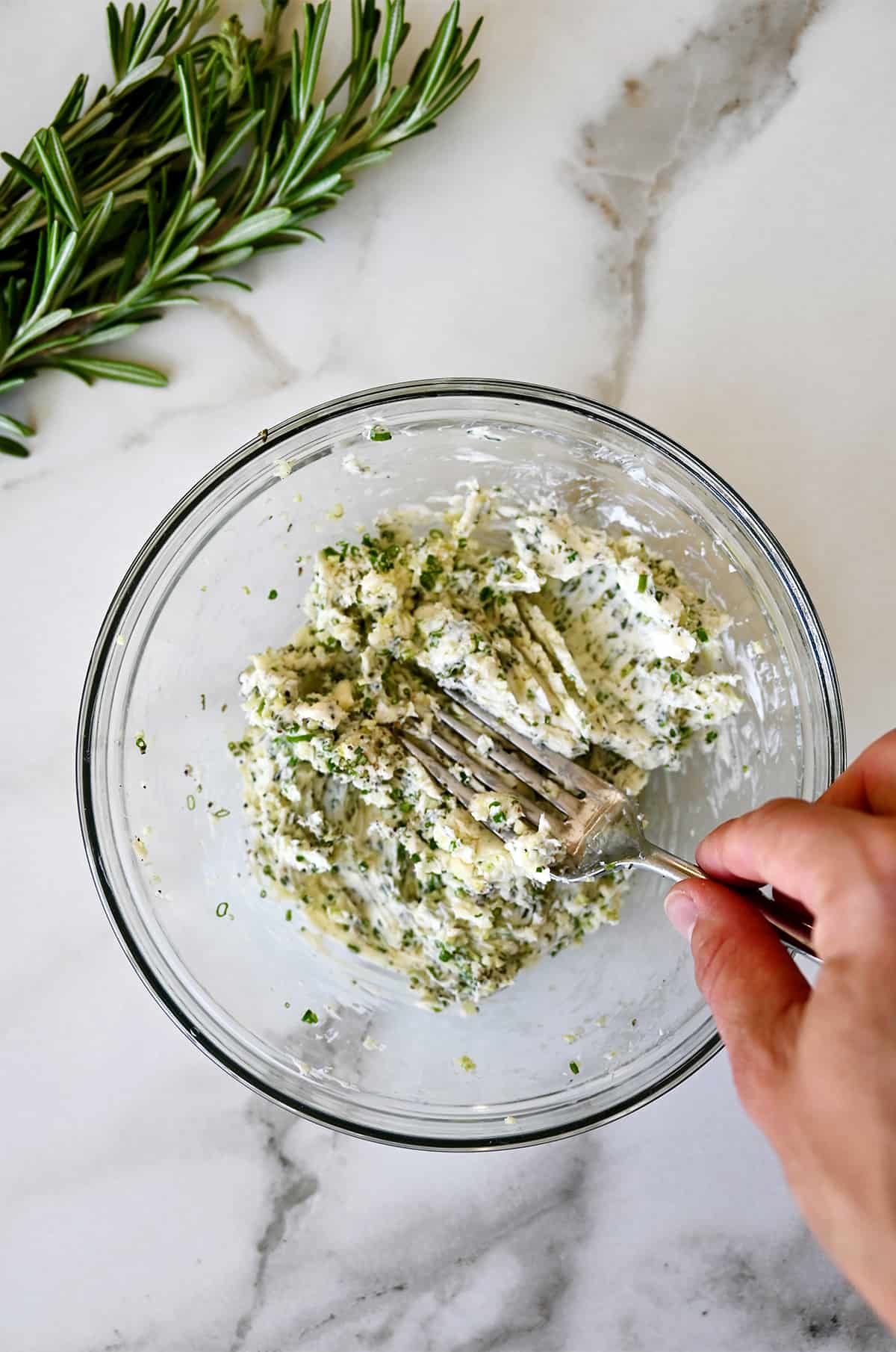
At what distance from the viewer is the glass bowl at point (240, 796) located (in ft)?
4.17

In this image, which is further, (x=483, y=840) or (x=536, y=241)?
(x=536, y=241)

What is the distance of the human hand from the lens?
2.19ft

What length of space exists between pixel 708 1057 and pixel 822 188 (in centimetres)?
116

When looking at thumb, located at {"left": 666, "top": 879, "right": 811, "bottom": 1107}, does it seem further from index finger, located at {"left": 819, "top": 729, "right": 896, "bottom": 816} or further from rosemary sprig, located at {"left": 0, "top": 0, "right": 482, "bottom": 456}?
rosemary sprig, located at {"left": 0, "top": 0, "right": 482, "bottom": 456}

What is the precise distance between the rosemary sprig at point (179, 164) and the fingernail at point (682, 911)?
933mm

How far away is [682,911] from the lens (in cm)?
101

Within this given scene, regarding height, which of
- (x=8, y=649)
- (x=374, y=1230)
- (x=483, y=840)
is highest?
(x=8, y=649)

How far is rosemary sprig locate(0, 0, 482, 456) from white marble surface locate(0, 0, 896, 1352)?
0.06 m

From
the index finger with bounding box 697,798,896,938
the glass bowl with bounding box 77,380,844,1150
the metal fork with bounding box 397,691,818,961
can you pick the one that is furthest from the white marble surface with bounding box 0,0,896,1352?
the index finger with bounding box 697,798,896,938

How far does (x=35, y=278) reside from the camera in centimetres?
130

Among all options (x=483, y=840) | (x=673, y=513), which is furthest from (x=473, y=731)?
(x=673, y=513)

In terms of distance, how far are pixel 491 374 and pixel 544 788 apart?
57 centimetres

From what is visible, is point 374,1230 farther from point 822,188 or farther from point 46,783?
point 822,188

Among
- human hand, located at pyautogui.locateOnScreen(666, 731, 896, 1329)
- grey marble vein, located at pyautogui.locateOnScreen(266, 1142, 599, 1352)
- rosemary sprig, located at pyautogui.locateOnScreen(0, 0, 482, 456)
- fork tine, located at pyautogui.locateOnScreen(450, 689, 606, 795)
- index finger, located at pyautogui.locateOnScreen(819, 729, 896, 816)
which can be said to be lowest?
grey marble vein, located at pyautogui.locateOnScreen(266, 1142, 599, 1352)
